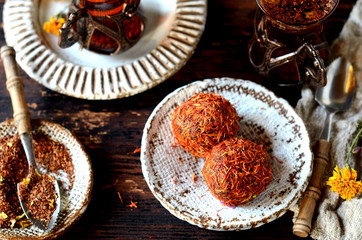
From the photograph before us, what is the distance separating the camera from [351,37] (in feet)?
4.60

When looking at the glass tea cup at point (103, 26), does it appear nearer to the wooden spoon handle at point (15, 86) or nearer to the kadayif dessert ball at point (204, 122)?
the wooden spoon handle at point (15, 86)

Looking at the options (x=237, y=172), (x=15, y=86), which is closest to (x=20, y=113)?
(x=15, y=86)

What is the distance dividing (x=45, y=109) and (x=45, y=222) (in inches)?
14.7

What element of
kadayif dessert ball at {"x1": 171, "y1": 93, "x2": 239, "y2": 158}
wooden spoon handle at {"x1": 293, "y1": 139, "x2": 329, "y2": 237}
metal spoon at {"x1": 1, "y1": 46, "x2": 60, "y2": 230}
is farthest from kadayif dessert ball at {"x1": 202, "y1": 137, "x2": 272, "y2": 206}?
metal spoon at {"x1": 1, "y1": 46, "x2": 60, "y2": 230}

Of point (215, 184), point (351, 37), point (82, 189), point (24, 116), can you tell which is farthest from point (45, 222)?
point (351, 37)

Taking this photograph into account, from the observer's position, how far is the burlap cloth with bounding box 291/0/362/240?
1184mm

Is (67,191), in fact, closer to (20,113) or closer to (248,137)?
(20,113)

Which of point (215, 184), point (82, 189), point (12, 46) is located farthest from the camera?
point (12, 46)

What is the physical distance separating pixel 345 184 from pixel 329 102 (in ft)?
0.88

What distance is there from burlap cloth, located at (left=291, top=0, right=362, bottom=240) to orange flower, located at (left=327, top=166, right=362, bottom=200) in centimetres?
2

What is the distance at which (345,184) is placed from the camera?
3.89 ft

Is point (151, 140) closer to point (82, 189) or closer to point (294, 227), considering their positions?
point (82, 189)

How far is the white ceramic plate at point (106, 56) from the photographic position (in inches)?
52.4

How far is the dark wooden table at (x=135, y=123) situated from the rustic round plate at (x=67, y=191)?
65mm
